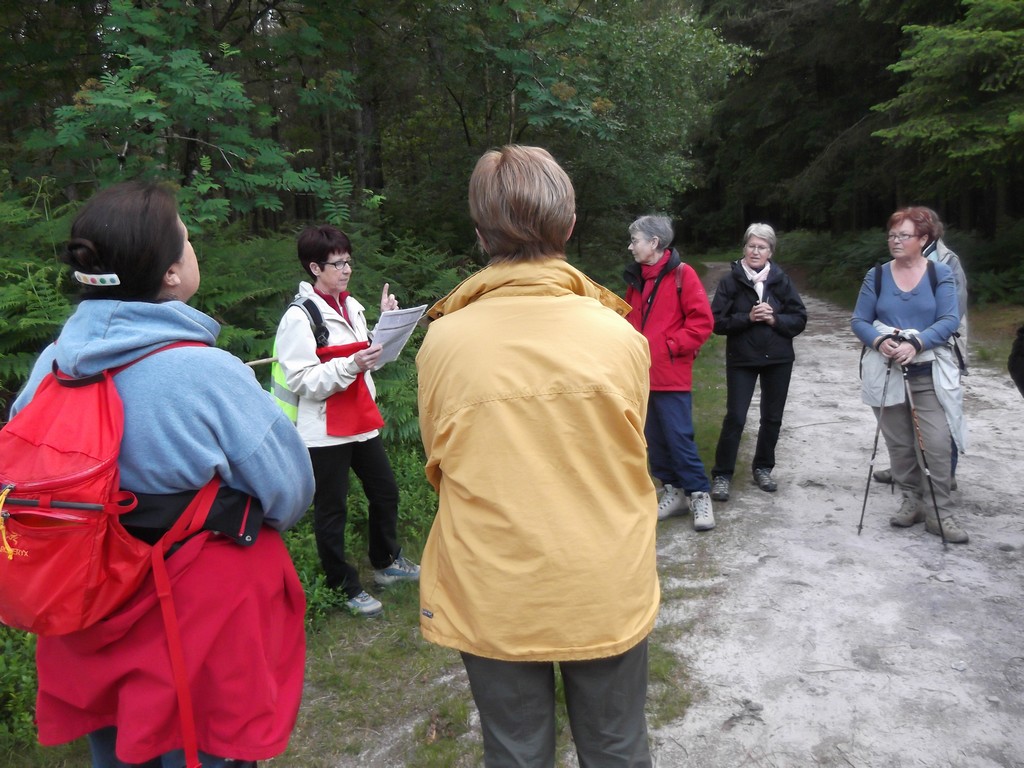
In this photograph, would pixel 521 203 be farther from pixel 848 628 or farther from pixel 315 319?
pixel 848 628

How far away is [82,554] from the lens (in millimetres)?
1723

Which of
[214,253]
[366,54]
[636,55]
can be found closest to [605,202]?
[636,55]

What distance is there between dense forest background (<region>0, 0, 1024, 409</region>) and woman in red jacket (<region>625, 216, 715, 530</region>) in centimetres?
273

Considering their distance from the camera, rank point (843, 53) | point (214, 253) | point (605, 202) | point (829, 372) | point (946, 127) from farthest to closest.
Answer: point (843, 53), point (605, 202), point (946, 127), point (829, 372), point (214, 253)

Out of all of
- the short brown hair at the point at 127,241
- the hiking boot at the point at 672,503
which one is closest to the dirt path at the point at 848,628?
the hiking boot at the point at 672,503

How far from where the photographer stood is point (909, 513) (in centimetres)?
514

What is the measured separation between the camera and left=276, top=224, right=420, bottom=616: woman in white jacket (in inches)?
147

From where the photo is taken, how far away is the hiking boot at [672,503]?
5.59 m

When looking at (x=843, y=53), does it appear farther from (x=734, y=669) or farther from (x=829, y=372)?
(x=734, y=669)

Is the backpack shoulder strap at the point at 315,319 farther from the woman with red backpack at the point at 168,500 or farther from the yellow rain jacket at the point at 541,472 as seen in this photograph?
the yellow rain jacket at the point at 541,472

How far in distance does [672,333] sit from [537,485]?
3.76 meters

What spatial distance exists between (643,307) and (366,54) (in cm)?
734

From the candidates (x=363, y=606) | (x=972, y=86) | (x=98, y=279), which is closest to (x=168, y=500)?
(x=98, y=279)

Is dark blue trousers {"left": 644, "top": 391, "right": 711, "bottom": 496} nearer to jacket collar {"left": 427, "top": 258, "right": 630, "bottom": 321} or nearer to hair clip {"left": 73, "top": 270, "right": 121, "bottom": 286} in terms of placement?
jacket collar {"left": 427, "top": 258, "right": 630, "bottom": 321}
